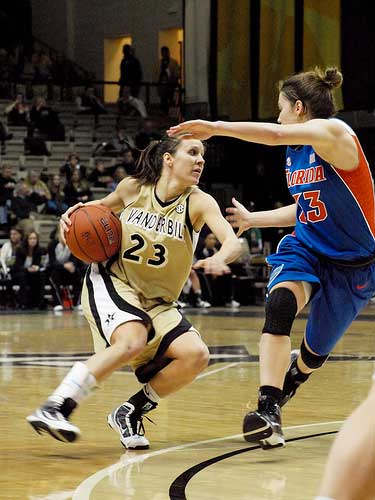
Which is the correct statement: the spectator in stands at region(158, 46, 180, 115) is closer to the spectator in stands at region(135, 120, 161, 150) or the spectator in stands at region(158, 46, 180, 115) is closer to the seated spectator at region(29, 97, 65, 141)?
the spectator in stands at region(135, 120, 161, 150)

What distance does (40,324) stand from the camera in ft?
44.6

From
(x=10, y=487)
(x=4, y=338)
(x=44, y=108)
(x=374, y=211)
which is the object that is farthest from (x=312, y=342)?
(x=44, y=108)

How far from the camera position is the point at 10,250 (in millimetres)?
17000

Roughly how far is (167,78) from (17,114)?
15.0 feet

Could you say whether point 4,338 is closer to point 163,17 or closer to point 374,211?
point 374,211

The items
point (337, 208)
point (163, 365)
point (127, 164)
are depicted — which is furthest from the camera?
point (127, 164)

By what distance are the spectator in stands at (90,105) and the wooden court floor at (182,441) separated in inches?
593

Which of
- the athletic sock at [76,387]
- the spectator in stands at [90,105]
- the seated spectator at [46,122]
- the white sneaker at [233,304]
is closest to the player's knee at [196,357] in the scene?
the athletic sock at [76,387]

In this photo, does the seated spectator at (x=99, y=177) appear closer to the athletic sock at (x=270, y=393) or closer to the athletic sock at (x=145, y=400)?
the athletic sock at (x=145, y=400)

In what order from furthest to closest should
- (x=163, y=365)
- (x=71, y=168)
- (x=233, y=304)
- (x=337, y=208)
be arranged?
1. (x=71, y=168)
2. (x=233, y=304)
3. (x=163, y=365)
4. (x=337, y=208)

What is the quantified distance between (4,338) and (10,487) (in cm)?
741

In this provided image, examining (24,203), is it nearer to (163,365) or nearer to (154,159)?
(154,159)

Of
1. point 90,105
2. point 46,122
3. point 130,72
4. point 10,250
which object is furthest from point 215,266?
point 130,72

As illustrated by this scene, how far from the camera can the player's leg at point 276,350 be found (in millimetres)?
4734
